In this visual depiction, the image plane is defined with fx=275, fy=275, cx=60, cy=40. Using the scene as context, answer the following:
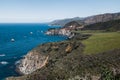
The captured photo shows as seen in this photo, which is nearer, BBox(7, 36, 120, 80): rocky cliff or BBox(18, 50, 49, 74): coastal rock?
BBox(7, 36, 120, 80): rocky cliff

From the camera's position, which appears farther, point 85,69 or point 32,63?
point 32,63

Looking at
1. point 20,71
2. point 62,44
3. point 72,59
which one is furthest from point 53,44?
point 72,59

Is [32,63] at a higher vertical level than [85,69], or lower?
lower

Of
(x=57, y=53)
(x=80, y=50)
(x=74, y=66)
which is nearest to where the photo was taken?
(x=74, y=66)

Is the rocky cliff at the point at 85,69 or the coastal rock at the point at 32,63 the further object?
the coastal rock at the point at 32,63

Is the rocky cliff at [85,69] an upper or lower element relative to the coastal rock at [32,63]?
upper

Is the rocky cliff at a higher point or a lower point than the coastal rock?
higher

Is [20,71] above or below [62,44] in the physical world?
below

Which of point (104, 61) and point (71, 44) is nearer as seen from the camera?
point (104, 61)

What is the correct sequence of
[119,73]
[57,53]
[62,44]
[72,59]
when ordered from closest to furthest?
1. [119,73]
2. [72,59]
3. [57,53]
4. [62,44]

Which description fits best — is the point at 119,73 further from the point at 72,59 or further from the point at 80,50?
the point at 80,50
